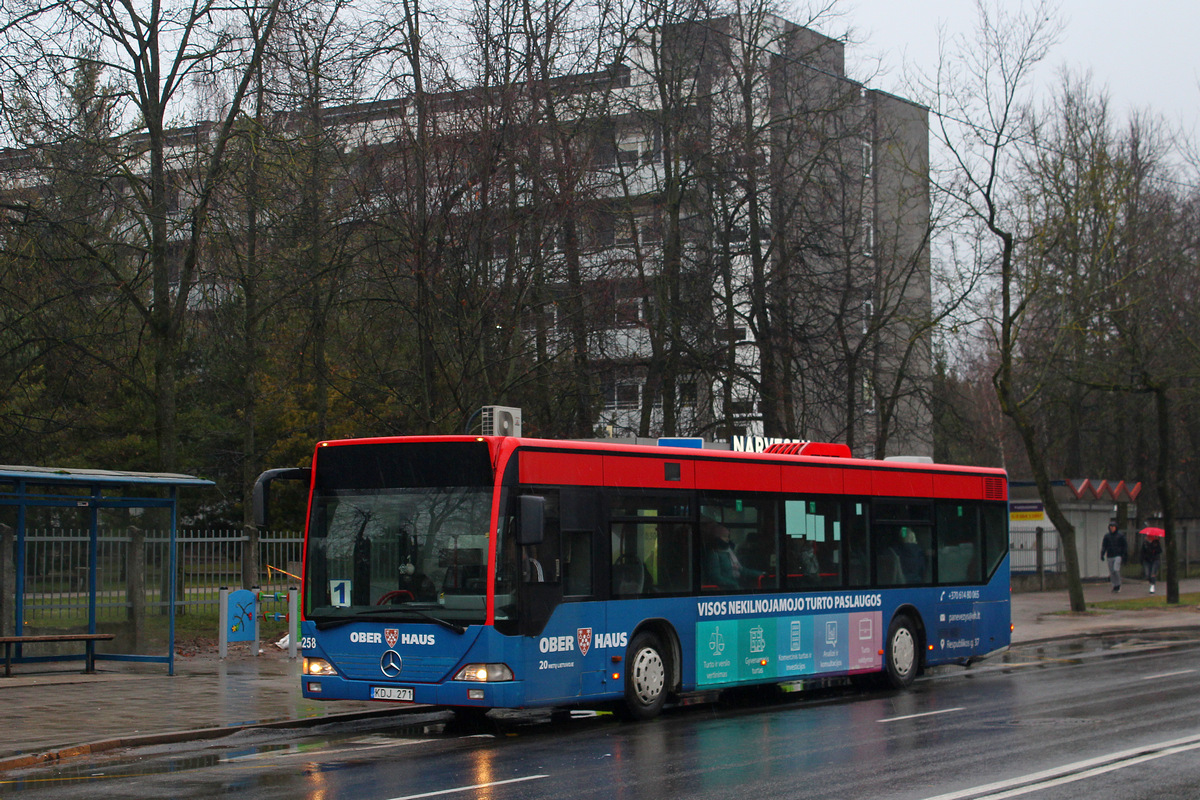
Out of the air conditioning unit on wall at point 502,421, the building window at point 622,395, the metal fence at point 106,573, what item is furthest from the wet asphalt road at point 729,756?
the building window at point 622,395

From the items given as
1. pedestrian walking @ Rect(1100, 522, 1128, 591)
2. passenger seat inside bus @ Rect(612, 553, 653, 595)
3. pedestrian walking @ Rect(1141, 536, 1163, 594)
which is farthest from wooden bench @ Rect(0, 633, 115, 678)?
pedestrian walking @ Rect(1141, 536, 1163, 594)

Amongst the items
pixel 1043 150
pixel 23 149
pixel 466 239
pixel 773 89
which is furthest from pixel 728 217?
pixel 23 149

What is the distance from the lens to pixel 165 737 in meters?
A: 11.8

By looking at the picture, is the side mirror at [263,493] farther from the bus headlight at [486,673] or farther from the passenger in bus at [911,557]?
the passenger in bus at [911,557]

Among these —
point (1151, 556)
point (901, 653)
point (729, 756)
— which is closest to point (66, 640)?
point (729, 756)

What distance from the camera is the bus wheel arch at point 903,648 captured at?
1647 centimetres

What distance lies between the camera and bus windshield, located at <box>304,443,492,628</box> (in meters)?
12.0

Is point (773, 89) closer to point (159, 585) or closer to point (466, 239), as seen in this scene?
point (466, 239)

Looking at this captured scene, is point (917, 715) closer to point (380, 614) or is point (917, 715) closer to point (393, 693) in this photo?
point (393, 693)

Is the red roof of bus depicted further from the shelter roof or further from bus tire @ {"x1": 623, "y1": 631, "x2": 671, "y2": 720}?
the shelter roof

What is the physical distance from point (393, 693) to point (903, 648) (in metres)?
7.47

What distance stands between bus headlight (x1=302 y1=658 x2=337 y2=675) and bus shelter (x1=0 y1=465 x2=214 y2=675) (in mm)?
4603

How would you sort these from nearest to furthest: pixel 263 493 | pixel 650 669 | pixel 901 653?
pixel 263 493 → pixel 650 669 → pixel 901 653

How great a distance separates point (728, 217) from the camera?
27.7 metres
